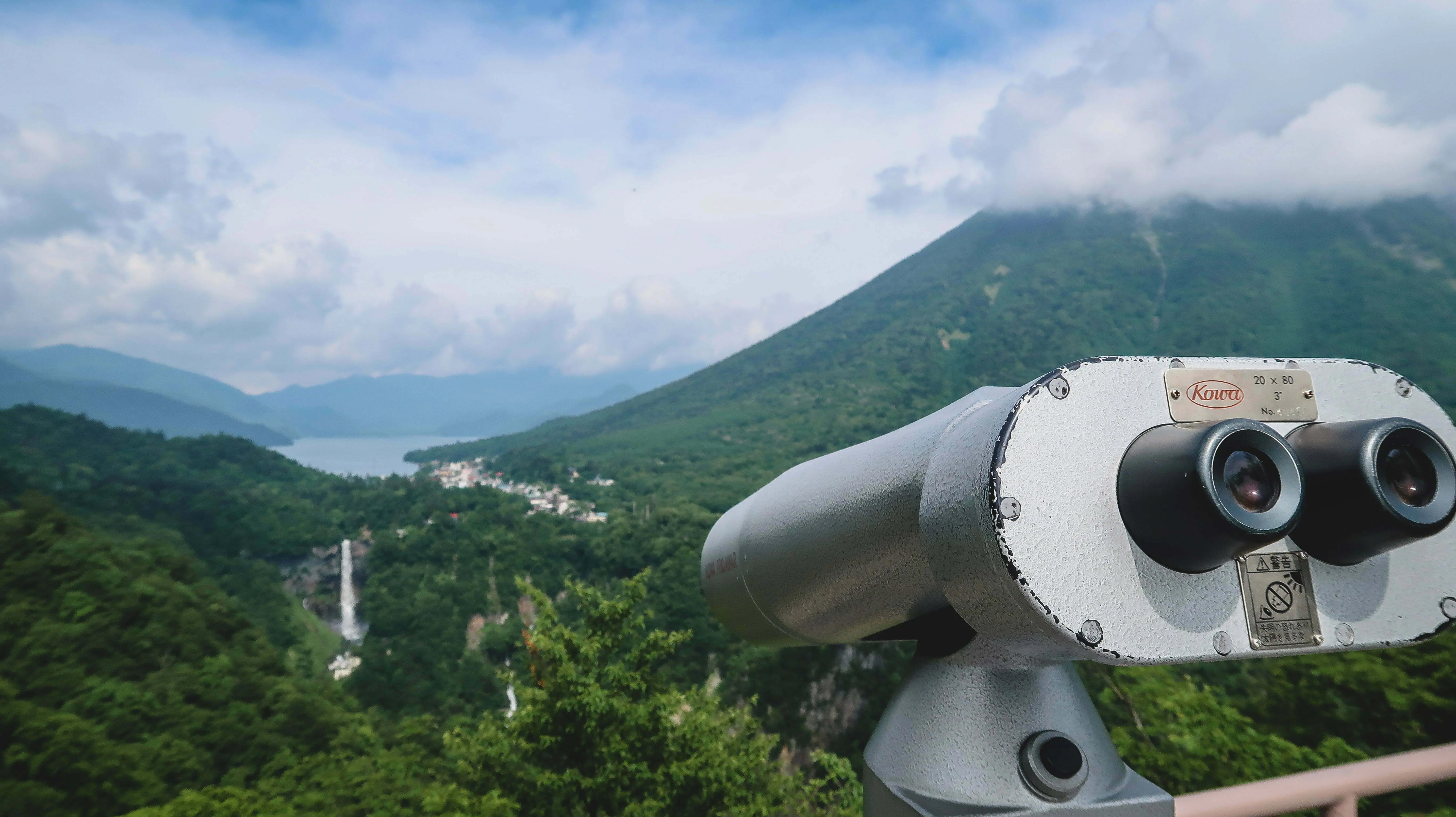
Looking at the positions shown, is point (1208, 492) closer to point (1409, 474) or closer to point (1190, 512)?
point (1190, 512)

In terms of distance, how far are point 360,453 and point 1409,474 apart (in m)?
129

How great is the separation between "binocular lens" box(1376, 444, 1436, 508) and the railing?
21.6 inches

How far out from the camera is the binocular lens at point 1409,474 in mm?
717

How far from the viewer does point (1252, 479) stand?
694mm

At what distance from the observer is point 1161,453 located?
2.25 ft

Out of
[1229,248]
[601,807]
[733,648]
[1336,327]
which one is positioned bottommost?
[733,648]

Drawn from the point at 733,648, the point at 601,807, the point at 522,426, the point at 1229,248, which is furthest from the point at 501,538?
the point at 522,426

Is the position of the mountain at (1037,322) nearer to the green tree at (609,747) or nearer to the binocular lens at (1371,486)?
the green tree at (609,747)

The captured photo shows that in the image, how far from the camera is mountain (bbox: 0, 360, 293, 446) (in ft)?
256

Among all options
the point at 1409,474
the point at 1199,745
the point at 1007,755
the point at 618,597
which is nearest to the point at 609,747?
the point at 618,597

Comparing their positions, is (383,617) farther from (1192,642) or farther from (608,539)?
(1192,642)

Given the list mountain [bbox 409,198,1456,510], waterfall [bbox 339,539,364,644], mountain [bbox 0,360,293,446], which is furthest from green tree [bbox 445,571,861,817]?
mountain [bbox 0,360,293,446]

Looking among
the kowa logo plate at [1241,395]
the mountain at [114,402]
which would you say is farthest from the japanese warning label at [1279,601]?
the mountain at [114,402]

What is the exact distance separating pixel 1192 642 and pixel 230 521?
45744 mm
